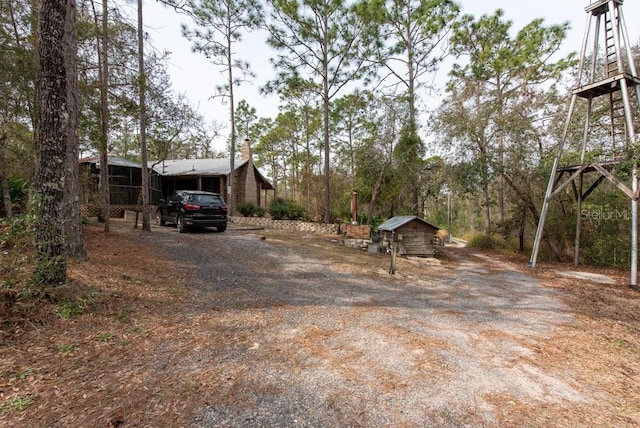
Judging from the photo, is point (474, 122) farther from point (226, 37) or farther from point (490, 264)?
point (226, 37)

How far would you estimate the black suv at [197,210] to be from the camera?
1092 centimetres

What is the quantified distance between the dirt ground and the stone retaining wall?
945 cm

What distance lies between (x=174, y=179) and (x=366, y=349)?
2087cm

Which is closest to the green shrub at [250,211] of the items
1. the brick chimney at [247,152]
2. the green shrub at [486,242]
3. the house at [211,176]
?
the house at [211,176]

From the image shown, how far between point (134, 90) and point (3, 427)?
9.65m

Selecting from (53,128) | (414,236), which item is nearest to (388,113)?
(414,236)

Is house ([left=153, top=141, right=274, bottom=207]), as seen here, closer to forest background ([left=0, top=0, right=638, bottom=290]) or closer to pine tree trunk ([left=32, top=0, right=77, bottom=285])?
forest background ([left=0, top=0, right=638, bottom=290])

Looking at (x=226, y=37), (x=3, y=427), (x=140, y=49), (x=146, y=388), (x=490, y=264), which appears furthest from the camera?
(x=226, y=37)

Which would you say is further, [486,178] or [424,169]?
[424,169]

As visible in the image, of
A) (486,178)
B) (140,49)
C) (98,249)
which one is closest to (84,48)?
(140,49)

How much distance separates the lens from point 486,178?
37.8ft

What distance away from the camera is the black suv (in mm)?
10922

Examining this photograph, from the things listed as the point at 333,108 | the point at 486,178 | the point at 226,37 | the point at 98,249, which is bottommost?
the point at 98,249

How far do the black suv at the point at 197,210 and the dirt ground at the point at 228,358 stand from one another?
5574 mm
